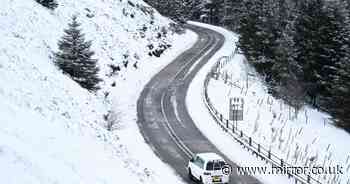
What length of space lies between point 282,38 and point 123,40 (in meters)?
19.2

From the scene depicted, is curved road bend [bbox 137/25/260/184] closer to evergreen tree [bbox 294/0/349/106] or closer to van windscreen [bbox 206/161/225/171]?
van windscreen [bbox 206/161/225/171]

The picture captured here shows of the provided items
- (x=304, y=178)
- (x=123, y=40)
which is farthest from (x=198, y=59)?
(x=304, y=178)

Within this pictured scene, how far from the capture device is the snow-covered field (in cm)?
2980

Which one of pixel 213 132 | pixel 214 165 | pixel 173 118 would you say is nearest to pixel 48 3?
pixel 173 118

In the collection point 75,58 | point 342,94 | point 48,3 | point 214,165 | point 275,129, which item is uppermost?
point 48,3

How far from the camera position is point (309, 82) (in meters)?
51.5

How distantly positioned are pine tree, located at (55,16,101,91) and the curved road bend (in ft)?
19.7

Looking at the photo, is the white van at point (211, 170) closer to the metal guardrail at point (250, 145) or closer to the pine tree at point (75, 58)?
the metal guardrail at point (250, 145)

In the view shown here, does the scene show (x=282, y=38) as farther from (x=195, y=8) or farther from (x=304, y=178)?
(x=195, y=8)

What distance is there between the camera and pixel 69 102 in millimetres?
24922

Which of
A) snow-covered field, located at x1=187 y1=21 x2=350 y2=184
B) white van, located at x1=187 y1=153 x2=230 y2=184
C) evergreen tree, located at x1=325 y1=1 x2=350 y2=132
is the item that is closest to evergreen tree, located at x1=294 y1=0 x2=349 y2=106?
evergreen tree, located at x1=325 y1=1 x2=350 y2=132

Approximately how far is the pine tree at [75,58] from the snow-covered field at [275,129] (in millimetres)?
9954

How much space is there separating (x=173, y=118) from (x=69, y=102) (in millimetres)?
13049

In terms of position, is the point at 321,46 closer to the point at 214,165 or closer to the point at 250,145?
the point at 250,145
